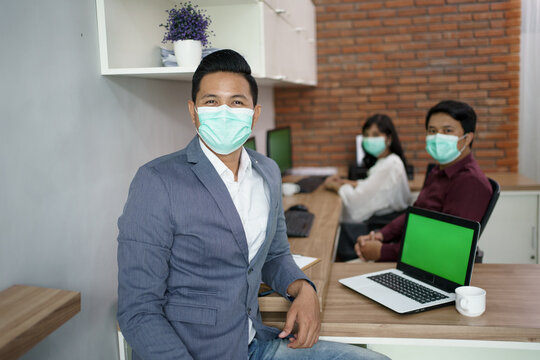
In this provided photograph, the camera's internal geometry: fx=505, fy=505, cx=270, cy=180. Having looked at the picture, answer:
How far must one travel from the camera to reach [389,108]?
4555 mm

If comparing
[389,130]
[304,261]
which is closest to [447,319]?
[304,261]

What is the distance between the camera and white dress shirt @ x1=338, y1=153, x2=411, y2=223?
3449mm

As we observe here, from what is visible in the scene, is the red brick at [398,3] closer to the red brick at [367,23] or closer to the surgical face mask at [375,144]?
the red brick at [367,23]

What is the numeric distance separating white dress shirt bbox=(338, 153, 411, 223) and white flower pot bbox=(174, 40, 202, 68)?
6.45 feet

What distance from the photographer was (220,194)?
4.48 feet

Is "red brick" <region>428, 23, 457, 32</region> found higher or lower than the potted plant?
higher

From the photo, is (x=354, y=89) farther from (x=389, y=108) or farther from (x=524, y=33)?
(x=524, y=33)

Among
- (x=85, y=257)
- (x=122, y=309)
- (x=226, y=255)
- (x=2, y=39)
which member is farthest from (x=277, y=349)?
(x=2, y=39)

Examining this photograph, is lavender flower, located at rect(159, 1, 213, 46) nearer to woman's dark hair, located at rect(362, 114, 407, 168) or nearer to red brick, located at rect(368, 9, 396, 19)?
woman's dark hair, located at rect(362, 114, 407, 168)

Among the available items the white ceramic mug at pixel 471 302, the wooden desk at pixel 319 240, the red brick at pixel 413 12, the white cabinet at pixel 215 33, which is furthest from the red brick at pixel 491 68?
the white ceramic mug at pixel 471 302

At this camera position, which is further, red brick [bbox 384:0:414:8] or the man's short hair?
red brick [bbox 384:0:414:8]

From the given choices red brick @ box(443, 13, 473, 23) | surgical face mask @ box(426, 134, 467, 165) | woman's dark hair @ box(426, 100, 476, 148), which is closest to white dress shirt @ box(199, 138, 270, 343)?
surgical face mask @ box(426, 134, 467, 165)

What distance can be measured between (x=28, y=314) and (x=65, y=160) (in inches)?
19.8

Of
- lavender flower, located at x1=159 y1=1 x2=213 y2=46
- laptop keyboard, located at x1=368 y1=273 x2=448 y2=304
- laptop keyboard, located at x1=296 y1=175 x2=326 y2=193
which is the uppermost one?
lavender flower, located at x1=159 y1=1 x2=213 y2=46
